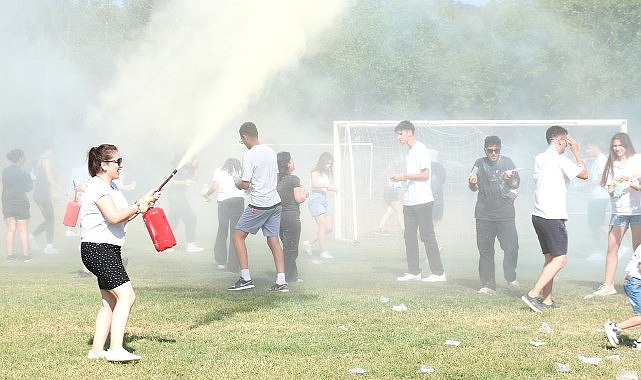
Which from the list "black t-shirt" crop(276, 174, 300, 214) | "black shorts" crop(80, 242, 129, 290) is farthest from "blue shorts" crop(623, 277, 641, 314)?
"black t-shirt" crop(276, 174, 300, 214)

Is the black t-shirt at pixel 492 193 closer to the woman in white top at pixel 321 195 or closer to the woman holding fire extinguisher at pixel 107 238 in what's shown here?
the woman in white top at pixel 321 195

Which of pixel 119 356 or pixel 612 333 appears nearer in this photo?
pixel 119 356

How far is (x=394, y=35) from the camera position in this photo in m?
28.0

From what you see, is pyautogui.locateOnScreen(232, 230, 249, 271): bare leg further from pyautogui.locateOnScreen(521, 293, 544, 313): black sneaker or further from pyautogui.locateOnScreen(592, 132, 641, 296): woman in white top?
pyautogui.locateOnScreen(592, 132, 641, 296): woman in white top

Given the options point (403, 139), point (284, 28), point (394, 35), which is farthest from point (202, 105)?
point (403, 139)

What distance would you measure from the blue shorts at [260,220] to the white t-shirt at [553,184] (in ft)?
12.0

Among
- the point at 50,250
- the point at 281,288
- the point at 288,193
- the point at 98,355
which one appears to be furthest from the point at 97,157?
the point at 50,250

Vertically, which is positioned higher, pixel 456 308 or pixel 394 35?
pixel 394 35

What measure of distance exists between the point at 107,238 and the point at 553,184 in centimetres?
545

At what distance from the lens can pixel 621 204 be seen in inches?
457

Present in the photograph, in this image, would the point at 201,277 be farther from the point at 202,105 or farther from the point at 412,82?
the point at 412,82

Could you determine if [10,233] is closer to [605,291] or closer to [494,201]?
[494,201]

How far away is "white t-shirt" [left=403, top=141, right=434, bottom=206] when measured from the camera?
1338cm

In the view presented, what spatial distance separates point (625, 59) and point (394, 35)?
9.86 m
